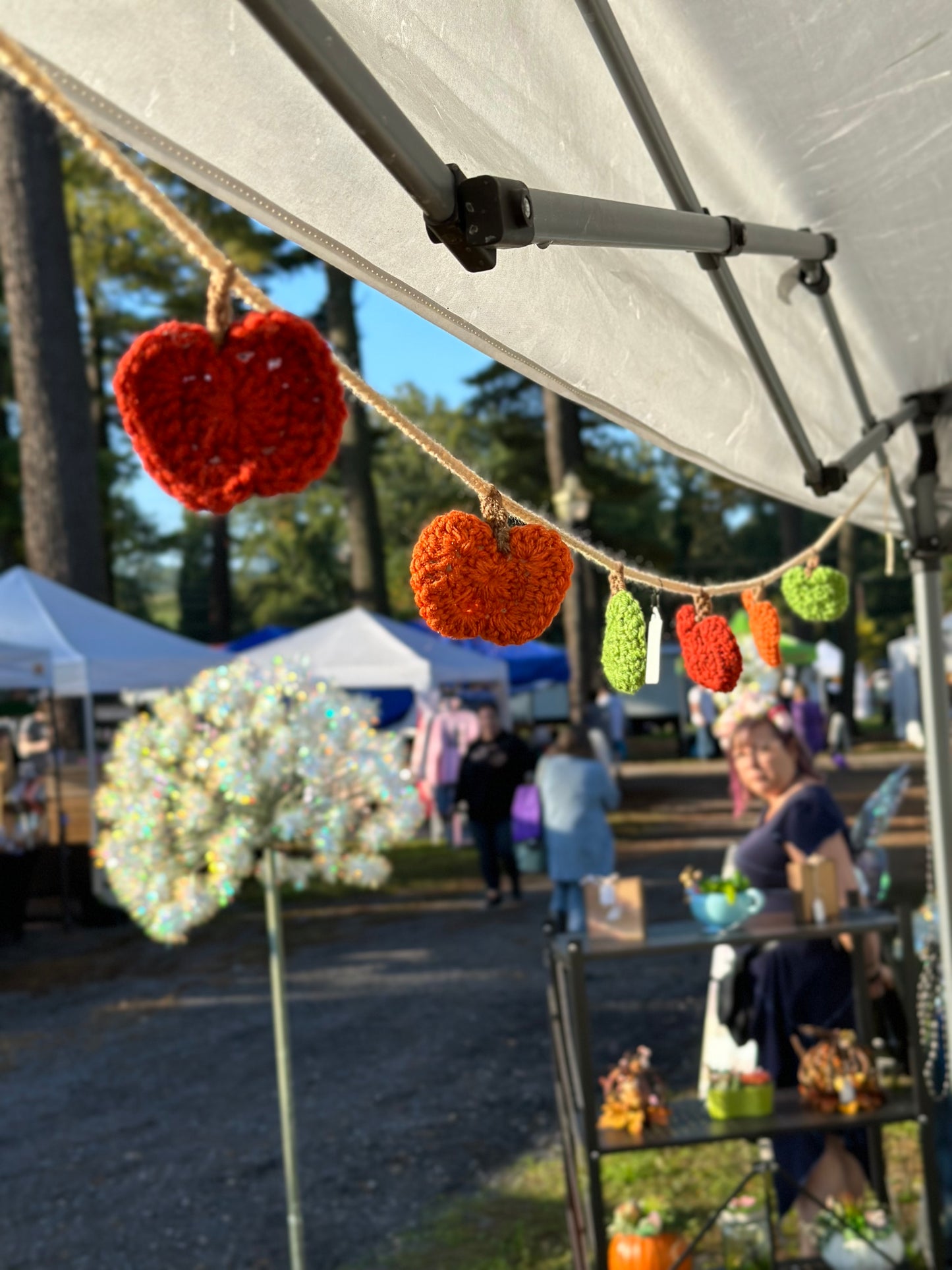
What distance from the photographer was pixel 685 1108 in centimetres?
367

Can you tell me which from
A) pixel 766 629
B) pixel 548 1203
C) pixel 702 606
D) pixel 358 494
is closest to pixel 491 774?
pixel 548 1203

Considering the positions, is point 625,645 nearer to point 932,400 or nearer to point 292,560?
point 932,400

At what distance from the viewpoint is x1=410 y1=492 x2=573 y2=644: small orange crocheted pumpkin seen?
120cm

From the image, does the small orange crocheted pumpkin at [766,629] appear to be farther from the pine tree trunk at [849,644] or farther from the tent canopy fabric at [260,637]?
the pine tree trunk at [849,644]

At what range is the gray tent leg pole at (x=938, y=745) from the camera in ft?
10.6

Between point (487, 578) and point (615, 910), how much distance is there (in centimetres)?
253

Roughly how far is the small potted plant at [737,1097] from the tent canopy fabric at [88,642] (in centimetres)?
669

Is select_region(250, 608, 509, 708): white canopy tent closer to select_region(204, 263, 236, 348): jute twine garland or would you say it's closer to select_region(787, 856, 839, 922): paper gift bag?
select_region(787, 856, 839, 922): paper gift bag

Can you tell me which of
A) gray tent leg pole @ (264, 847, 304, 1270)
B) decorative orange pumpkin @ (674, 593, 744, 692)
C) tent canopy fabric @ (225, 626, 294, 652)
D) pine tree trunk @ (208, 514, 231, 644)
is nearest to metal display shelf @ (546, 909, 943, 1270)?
gray tent leg pole @ (264, 847, 304, 1270)

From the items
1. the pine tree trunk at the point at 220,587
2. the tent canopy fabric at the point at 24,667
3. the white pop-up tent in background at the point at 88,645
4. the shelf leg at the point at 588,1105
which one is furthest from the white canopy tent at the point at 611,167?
the pine tree trunk at the point at 220,587

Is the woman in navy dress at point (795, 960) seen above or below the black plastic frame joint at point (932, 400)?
below

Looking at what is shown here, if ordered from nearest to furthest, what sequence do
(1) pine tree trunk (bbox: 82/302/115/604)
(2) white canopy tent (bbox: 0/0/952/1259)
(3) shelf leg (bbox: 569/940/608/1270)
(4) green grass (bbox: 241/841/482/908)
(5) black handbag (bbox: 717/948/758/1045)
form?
(2) white canopy tent (bbox: 0/0/952/1259) < (3) shelf leg (bbox: 569/940/608/1270) < (5) black handbag (bbox: 717/948/758/1045) < (4) green grass (bbox: 241/841/482/908) < (1) pine tree trunk (bbox: 82/302/115/604)

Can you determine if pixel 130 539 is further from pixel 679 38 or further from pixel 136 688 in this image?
A: pixel 679 38

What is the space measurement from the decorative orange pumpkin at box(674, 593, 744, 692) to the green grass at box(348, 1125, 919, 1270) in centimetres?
289
